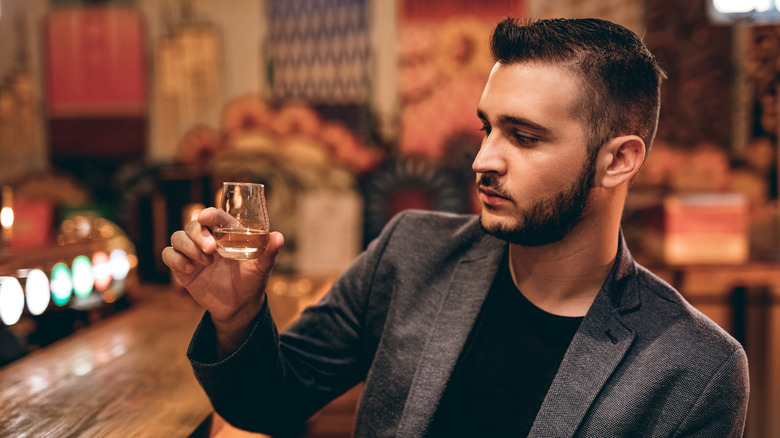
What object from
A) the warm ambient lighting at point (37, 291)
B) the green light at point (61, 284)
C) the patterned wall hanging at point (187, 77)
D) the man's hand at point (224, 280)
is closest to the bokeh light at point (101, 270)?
the green light at point (61, 284)

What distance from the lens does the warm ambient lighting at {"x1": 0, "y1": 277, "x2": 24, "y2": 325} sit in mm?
1756

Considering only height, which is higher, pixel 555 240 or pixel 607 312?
pixel 555 240

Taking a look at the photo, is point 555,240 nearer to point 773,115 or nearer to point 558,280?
point 558,280

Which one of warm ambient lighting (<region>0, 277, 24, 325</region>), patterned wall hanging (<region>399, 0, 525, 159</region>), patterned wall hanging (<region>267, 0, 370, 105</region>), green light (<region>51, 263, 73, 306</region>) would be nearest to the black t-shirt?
warm ambient lighting (<region>0, 277, 24, 325</region>)

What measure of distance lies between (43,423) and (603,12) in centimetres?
375

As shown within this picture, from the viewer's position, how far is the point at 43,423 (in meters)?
1.16

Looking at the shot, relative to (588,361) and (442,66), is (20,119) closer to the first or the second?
(442,66)

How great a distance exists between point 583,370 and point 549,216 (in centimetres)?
32

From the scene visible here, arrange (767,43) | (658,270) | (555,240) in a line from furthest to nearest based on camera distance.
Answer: (767,43) → (658,270) → (555,240)

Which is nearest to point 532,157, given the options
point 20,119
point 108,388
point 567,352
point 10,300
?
point 567,352

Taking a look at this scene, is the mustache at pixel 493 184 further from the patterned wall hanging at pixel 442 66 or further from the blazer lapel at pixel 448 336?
the patterned wall hanging at pixel 442 66

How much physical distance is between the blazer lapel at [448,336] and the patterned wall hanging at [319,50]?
106 inches

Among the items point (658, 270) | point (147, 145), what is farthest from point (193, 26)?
point (658, 270)

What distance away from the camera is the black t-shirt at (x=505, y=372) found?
1.23 m
